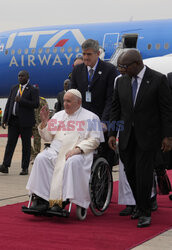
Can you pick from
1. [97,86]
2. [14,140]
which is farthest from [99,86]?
[14,140]

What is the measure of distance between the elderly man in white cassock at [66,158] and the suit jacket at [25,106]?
3.15 metres

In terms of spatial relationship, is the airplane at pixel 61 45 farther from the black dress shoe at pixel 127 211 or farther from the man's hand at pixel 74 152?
the man's hand at pixel 74 152

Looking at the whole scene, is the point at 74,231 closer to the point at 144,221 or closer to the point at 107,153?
the point at 144,221

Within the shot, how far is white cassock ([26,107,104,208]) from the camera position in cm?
502

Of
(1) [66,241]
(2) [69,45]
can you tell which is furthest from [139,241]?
(2) [69,45]

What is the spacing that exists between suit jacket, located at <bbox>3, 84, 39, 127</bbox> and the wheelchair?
3.37 m

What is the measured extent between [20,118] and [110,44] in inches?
444

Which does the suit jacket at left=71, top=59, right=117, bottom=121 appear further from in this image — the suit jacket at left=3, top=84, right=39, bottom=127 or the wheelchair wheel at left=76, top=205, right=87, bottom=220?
the suit jacket at left=3, top=84, right=39, bottom=127

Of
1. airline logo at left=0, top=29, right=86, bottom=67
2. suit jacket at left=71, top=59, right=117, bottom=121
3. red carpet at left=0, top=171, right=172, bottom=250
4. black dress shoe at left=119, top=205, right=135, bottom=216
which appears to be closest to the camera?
red carpet at left=0, top=171, right=172, bottom=250

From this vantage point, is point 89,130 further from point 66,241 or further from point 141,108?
point 66,241

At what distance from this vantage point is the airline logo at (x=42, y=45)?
20.4 metres

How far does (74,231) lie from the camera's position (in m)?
4.60

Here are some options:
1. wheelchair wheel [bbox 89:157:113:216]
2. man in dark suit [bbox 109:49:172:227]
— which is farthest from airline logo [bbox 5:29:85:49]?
man in dark suit [bbox 109:49:172:227]

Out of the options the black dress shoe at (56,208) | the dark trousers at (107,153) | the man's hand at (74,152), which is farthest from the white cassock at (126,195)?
the black dress shoe at (56,208)
